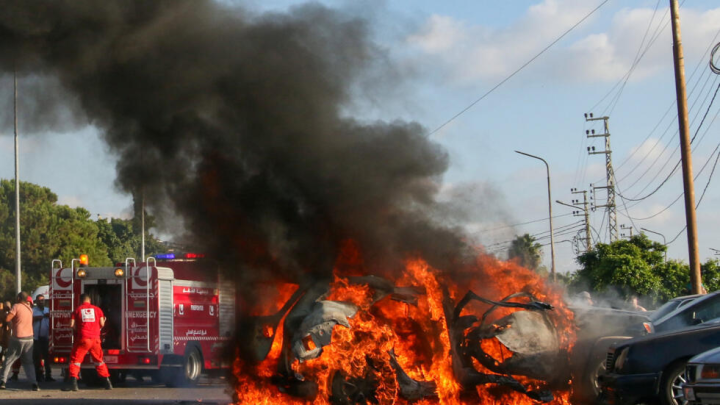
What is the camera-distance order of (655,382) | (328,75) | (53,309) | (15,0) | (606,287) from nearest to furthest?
(655,382)
(15,0)
(328,75)
(53,309)
(606,287)

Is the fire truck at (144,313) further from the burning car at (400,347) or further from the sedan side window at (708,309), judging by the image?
the sedan side window at (708,309)

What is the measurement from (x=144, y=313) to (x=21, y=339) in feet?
7.42

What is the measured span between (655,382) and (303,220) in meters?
4.77

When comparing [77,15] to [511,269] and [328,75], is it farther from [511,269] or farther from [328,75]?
[511,269]

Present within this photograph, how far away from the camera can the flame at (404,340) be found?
29.8 ft

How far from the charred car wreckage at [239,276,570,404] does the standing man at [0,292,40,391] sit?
22.8 ft

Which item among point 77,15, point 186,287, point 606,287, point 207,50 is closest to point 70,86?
point 77,15

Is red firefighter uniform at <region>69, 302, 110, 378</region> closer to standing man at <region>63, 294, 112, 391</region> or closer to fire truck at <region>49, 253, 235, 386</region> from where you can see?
standing man at <region>63, 294, 112, 391</region>

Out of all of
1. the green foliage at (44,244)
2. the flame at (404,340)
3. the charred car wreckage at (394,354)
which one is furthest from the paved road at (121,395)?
the green foliage at (44,244)

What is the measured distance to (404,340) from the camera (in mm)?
9484

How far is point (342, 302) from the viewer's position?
921 centimetres

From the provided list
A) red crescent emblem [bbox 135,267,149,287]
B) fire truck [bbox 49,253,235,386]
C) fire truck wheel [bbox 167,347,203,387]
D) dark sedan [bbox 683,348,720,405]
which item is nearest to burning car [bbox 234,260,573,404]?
dark sedan [bbox 683,348,720,405]

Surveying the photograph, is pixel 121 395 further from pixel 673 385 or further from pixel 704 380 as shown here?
pixel 704 380

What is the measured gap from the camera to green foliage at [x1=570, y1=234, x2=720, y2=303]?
26.5 m
